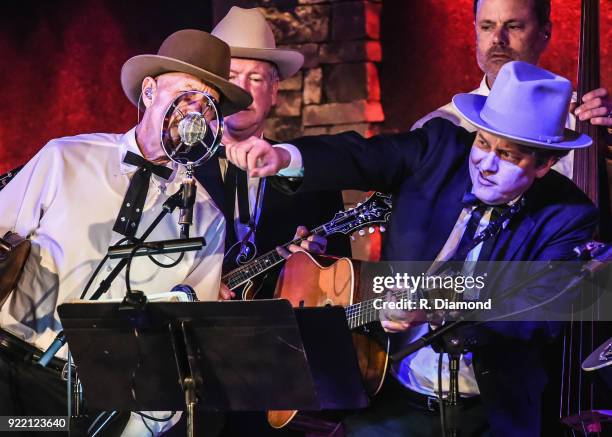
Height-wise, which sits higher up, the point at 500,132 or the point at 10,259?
the point at 500,132

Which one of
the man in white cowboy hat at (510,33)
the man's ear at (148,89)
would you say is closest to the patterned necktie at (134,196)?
the man's ear at (148,89)

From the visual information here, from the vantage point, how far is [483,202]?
3990 millimetres

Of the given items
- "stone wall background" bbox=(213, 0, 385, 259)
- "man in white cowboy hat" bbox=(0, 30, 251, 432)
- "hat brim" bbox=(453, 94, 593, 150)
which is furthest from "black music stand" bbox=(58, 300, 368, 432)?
"stone wall background" bbox=(213, 0, 385, 259)

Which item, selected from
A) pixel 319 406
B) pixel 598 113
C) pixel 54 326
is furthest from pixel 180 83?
pixel 598 113

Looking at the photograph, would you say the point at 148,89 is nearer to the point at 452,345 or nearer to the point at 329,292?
the point at 329,292

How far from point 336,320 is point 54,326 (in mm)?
1321

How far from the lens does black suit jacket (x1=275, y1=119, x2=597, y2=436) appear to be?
3863 mm

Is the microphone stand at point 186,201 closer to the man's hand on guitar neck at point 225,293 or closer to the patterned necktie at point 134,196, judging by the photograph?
the patterned necktie at point 134,196

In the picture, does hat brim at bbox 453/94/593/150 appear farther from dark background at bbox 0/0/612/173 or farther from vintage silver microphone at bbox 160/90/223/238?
dark background at bbox 0/0/612/173

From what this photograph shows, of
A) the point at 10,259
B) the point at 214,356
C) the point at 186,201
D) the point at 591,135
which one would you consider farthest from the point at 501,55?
the point at 10,259

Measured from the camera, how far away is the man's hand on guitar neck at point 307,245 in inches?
193

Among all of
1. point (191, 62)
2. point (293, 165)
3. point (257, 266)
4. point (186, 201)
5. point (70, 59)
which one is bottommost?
point (257, 266)

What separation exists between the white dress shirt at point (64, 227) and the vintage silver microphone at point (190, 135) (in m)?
0.64

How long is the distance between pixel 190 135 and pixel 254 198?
167cm
